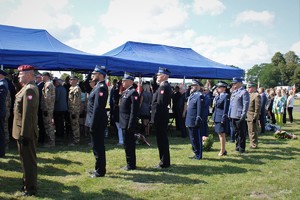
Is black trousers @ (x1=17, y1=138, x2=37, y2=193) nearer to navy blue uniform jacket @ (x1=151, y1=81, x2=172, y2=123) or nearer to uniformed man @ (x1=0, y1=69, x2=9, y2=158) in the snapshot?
uniformed man @ (x1=0, y1=69, x2=9, y2=158)

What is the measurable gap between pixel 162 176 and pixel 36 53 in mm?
4879

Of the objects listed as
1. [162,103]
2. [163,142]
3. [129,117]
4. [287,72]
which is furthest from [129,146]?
[287,72]

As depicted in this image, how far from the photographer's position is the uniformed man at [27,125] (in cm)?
441

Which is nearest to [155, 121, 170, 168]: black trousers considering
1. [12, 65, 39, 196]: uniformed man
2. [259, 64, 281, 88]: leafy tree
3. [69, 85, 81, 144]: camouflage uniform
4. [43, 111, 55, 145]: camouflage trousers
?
[12, 65, 39, 196]: uniformed man

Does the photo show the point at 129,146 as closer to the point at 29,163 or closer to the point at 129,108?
the point at 129,108

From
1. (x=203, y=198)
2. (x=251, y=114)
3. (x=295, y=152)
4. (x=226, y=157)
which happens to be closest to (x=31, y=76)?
(x=203, y=198)

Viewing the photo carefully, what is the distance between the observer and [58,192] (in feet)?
16.0

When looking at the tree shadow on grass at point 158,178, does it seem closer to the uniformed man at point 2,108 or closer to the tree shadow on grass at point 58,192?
the tree shadow on grass at point 58,192

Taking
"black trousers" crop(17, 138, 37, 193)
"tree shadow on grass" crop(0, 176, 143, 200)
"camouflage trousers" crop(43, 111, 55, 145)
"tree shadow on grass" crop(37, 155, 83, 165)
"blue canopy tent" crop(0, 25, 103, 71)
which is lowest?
"tree shadow on grass" crop(0, 176, 143, 200)

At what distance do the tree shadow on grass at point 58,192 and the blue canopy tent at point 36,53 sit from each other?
12.6ft

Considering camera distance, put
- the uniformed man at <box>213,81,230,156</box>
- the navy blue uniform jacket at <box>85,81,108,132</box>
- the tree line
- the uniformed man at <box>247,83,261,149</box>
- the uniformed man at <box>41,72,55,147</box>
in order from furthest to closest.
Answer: the tree line
the uniformed man at <box>247,83,261,149</box>
the uniformed man at <box>41,72,55,147</box>
the uniformed man at <box>213,81,230,156</box>
the navy blue uniform jacket at <box>85,81,108,132</box>

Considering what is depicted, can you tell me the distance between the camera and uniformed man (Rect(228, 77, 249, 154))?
25.3 ft

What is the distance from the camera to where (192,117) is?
7.14 metres

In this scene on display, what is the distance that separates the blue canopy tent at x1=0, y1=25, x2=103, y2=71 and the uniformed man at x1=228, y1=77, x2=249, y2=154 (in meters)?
4.05
